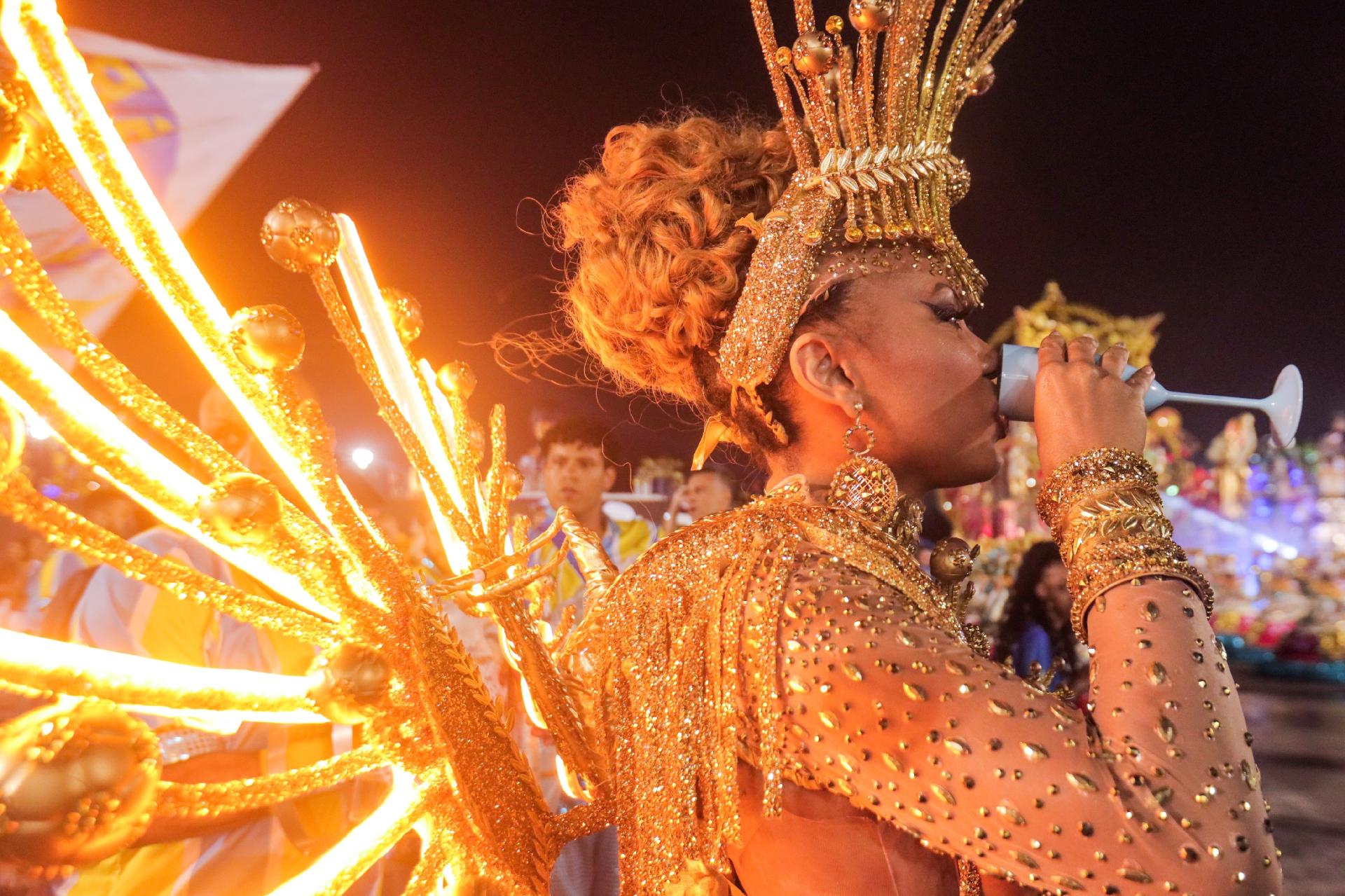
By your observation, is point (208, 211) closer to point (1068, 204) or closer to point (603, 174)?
point (603, 174)

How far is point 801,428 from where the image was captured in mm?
1285

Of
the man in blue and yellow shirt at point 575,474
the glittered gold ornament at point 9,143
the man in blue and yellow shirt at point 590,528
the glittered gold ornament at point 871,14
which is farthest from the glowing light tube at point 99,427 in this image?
the man in blue and yellow shirt at point 575,474

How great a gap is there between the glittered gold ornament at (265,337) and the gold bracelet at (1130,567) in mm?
902

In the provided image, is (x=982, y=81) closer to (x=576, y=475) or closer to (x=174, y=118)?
(x=576, y=475)

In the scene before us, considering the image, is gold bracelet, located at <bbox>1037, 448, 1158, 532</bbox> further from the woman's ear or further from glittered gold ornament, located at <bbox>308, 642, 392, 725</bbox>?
glittered gold ornament, located at <bbox>308, 642, 392, 725</bbox>

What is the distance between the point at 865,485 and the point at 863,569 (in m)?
0.18

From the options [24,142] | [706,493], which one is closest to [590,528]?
[706,493]

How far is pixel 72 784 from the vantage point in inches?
20.0

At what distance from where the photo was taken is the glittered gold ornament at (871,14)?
1.17 meters

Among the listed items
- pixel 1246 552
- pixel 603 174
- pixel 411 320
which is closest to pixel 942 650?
pixel 411 320

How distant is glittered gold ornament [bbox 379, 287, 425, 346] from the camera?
1.22 metres

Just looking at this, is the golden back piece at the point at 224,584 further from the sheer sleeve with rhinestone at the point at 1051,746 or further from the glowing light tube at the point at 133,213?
the sheer sleeve with rhinestone at the point at 1051,746

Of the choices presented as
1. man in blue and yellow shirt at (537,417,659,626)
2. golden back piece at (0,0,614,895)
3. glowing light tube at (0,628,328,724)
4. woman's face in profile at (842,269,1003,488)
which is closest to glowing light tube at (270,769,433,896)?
golden back piece at (0,0,614,895)

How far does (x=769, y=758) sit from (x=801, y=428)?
0.52 meters
